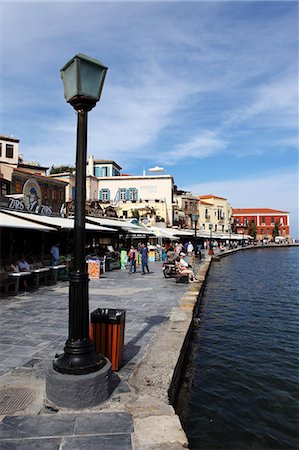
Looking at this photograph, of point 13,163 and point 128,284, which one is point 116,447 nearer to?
point 128,284

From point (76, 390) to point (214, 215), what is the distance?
6723 centimetres

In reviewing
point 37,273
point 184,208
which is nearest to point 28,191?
point 37,273

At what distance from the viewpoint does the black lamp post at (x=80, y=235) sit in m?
3.30

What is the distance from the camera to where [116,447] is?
2568mm

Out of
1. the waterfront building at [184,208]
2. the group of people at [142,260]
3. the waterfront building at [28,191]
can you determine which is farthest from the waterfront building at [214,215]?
the group of people at [142,260]

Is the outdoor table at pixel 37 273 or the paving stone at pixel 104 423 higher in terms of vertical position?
the outdoor table at pixel 37 273

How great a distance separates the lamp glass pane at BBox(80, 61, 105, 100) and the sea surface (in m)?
3.90

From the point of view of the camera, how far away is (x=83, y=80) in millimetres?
3428

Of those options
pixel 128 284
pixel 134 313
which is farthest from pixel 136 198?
pixel 134 313

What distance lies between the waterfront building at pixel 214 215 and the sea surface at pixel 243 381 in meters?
53.6

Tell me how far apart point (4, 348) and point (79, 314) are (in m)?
2.33

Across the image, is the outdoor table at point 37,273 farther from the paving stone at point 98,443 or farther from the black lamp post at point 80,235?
the paving stone at point 98,443

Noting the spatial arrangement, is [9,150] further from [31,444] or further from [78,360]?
[31,444]

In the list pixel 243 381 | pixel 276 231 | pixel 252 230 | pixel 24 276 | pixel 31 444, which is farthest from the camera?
pixel 276 231
